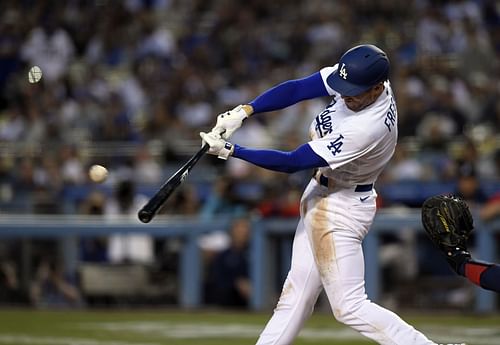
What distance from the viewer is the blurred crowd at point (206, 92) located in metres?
11.3

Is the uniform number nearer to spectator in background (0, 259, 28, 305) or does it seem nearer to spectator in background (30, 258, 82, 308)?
spectator in background (30, 258, 82, 308)

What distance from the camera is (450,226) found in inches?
212

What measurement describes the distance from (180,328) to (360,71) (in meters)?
4.14

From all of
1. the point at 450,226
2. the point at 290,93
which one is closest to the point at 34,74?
the point at 290,93

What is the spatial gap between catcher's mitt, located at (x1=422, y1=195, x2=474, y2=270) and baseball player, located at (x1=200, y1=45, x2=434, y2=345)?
321 millimetres

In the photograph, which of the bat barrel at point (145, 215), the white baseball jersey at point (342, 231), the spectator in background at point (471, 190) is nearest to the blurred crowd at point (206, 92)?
the spectator in background at point (471, 190)

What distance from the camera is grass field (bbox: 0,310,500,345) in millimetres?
7848

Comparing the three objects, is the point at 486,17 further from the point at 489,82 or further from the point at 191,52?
the point at 191,52

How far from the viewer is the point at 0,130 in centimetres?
1452

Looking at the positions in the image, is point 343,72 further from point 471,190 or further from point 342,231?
point 471,190

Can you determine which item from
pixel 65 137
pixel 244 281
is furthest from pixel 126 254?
pixel 65 137

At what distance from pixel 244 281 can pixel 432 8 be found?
17.7 ft

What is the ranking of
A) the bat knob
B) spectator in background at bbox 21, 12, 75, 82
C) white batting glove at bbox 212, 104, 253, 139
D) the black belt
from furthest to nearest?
1. spectator in background at bbox 21, 12, 75, 82
2. the black belt
3. white batting glove at bbox 212, 104, 253, 139
4. the bat knob

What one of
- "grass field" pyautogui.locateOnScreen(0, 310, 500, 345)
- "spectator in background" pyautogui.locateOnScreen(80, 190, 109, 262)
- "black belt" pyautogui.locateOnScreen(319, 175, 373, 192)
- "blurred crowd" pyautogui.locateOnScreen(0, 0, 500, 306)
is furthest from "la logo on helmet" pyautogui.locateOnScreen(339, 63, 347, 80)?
"spectator in background" pyautogui.locateOnScreen(80, 190, 109, 262)
